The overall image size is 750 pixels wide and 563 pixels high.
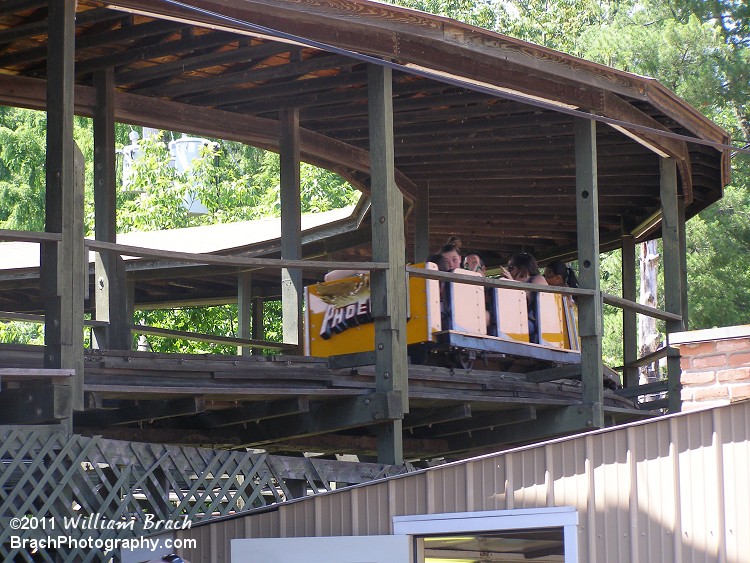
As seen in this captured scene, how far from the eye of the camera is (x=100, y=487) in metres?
8.67

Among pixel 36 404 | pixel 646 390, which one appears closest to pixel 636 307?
pixel 646 390

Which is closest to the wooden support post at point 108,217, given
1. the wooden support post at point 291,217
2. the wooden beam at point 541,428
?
the wooden support post at point 291,217

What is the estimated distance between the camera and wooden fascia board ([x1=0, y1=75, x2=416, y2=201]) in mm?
12023

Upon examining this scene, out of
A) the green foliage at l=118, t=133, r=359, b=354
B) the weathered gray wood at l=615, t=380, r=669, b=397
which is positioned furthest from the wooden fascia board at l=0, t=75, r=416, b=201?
the green foliage at l=118, t=133, r=359, b=354

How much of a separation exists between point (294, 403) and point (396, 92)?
3560 millimetres

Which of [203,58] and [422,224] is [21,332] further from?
[203,58]

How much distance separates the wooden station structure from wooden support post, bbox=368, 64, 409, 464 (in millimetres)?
16

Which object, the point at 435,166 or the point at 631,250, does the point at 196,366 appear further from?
the point at 631,250

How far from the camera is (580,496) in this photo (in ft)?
22.6

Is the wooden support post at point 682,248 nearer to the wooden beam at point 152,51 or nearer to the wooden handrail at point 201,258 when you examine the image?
the wooden handrail at point 201,258

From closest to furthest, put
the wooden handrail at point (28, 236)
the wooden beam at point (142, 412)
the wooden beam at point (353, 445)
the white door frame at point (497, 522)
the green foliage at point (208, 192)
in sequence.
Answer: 1. the white door frame at point (497, 522)
2. the wooden handrail at point (28, 236)
3. the wooden beam at point (142, 412)
4. the wooden beam at point (353, 445)
5. the green foliage at point (208, 192)

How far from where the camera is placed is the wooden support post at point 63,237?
27.3 feet

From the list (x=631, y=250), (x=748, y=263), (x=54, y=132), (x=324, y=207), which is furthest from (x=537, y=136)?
(x=324, y=207)

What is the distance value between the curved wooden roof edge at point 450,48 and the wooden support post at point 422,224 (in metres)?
3.64
